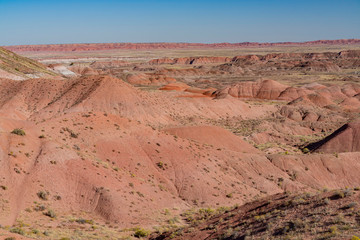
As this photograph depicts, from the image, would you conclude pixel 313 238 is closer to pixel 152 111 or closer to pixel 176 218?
pixel 176 218

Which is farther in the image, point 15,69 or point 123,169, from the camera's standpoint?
point 15,69

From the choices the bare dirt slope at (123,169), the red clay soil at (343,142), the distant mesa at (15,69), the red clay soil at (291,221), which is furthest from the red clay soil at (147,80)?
the red clay soil at (291,221)

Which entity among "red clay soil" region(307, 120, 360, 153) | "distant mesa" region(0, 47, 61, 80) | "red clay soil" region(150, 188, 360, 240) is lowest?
"red clay soil" region(307, 120, 360, 153)

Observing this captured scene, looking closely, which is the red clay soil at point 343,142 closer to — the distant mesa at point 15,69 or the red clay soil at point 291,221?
the red clay soil at point 291,221

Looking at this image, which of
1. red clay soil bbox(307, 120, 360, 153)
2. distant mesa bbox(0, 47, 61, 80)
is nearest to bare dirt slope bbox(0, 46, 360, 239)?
red clay soil bbox(307, 120, 360, 153)

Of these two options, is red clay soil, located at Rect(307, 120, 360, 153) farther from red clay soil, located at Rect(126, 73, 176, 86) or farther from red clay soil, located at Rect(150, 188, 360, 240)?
red clay soil, located at Rect(126, 73, 176, 86)

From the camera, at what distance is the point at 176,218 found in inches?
965

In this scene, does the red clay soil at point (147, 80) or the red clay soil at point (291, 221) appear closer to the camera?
the red clay soil at point (291, 221)

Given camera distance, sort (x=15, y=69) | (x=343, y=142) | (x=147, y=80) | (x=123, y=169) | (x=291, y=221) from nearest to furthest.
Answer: (x=291, y=221) < (x=123, y=169) < (x=343, y=142) < (x=15, y=69) < (x=147, y=80)

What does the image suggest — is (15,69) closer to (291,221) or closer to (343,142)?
(343,142)

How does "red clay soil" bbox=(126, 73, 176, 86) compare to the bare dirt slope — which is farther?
"red clay soil" bbox=(126, 73, 176, 86)

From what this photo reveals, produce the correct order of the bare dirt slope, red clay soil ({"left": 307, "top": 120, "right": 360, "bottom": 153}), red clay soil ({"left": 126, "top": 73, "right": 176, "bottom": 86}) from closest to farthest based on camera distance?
the bare dirt slope → red clay soil ({"left": 307, "top": 120, "right": 360, "bottom": 153}) → red clay soil ({"left": 126, "top": 73, "right": 176, "bottom": 86})

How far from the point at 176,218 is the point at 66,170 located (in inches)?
341

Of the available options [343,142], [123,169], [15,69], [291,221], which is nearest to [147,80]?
[15,69]
